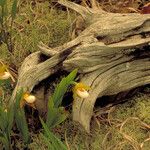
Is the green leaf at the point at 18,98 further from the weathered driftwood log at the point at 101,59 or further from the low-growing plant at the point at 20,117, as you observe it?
the weathered driftwood log at the point at 101,59

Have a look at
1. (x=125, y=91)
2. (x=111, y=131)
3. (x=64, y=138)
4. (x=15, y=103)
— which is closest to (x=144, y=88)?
(x=125, y=91)

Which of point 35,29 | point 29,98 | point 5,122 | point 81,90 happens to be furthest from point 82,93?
point 35,29

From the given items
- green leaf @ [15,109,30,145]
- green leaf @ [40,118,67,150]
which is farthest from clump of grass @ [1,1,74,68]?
green leaf @ [40,118,67,150]

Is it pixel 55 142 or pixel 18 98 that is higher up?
pixel 18 98

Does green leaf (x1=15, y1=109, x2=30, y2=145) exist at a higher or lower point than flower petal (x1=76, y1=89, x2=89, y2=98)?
lower

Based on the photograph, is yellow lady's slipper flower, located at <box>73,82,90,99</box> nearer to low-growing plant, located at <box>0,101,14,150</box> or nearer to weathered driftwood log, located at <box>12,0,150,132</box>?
weathered driftwood log, located at <box>12,0,150,132</box>

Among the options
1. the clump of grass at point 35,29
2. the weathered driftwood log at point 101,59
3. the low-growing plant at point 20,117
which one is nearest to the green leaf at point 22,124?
the low-growing plant at point 20,117

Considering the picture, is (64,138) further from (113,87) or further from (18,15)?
(18,15)

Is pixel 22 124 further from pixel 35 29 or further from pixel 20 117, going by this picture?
pixel 35 29
